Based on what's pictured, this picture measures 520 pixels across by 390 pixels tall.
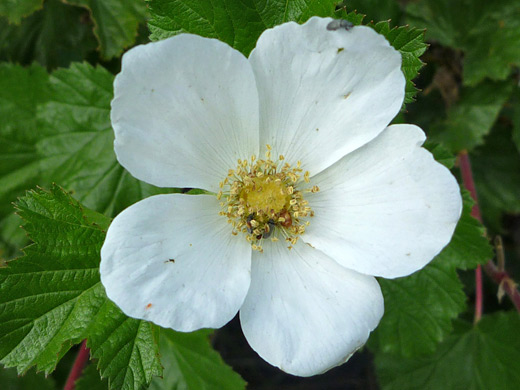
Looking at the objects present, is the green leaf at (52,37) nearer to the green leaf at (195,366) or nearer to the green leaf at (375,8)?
the green leaf at (375,8)

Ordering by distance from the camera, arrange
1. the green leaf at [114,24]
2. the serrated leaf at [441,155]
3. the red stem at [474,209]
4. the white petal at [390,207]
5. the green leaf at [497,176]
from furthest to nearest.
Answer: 1. the green leaf at [497,176]
2. the red stem at [474,209]
3. the green leaf at [114,24]
4. the serrated leaf at [441,155]
5. the white petal at [390,207]

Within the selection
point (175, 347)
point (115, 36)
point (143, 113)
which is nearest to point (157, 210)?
point (143, 113)

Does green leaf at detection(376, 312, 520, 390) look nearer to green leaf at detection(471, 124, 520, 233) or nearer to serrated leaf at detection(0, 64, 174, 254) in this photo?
A: green leaf at detection(471, 124, 520, 233)

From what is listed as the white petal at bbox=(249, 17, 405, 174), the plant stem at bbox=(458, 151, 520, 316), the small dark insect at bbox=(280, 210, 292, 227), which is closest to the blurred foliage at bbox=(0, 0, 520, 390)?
the plant stem at bbox=(458, 151, 520, 316)

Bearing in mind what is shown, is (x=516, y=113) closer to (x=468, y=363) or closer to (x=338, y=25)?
(x=468, y=363)

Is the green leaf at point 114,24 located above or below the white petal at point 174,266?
A: above

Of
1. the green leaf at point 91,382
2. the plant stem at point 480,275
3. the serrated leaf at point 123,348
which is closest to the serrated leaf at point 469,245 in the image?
the plant stem at point 480,275
